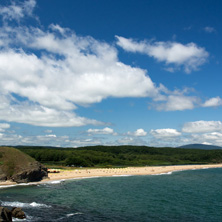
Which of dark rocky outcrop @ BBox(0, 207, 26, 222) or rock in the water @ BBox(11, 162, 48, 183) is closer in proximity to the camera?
dark rocky outcrop @ BBox(0, 207, 26, 222)

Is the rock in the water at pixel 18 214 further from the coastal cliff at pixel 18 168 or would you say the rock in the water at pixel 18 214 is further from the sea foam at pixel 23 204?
the coastal cliff at pixel 18 168

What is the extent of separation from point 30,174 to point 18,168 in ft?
18.1

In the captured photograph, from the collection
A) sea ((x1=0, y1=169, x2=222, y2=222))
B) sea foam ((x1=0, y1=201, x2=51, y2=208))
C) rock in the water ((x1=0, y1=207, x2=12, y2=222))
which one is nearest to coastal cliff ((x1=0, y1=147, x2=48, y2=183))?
sea ((x1=0, y1=169, x2=222, y2=222))

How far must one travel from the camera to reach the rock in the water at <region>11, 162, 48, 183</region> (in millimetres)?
84000

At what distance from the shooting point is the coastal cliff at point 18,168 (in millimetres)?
83750

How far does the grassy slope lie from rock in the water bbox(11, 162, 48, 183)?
89.6 inches

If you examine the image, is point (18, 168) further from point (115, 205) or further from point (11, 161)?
point (115, 205)

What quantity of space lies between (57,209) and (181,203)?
32612mm

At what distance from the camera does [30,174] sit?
87.4 m

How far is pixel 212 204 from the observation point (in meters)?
57.0

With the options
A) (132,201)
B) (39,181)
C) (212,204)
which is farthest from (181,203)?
(39,181)

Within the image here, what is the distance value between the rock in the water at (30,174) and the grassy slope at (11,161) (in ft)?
7.46

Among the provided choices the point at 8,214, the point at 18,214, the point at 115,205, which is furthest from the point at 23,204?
the point at 115,205

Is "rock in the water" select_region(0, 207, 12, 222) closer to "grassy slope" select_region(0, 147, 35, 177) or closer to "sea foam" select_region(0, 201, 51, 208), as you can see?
"sea foam" select_region(0, 201, 51, 208)
